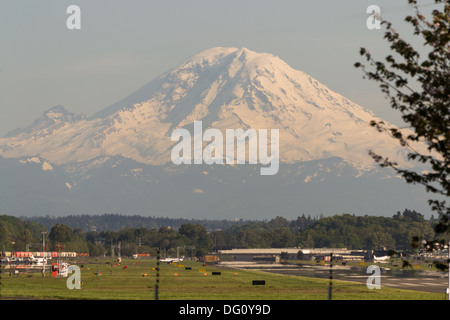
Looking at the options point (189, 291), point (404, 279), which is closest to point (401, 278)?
point (404, 279)

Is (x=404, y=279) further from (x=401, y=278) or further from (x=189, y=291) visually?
(x=189, y=291)

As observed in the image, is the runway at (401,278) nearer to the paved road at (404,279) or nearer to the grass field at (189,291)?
the paved road at (404,279)

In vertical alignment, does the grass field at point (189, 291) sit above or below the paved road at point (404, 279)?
above

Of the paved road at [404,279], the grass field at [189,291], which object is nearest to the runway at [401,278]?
the paved road at [404,279]

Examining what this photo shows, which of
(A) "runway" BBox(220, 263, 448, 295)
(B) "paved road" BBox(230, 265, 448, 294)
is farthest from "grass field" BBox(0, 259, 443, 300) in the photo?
(B) "paved road" BBox(230, 265, 448, 294)

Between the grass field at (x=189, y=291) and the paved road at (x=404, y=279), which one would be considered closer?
the grass field at (x=189, y=291)

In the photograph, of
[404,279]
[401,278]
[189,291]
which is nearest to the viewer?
[189,291]

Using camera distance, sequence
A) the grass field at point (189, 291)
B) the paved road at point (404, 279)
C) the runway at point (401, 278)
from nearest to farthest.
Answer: the grass field at point (189, 291) < the paved road at point (404, 279) < the runway at point (401, 278)

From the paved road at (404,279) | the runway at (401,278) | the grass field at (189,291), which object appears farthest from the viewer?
the runway at (401,278)

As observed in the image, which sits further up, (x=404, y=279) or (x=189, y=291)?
(x=189, y=291)

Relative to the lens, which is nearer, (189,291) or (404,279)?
(189,291)

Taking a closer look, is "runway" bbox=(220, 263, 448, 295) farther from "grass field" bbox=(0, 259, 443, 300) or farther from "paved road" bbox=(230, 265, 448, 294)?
"grass field" bbox=(0, 259, 443, 300)
